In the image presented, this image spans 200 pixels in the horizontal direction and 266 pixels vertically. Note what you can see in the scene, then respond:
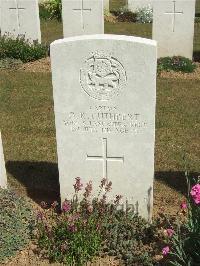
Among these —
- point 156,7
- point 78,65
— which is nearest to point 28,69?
point 156,7

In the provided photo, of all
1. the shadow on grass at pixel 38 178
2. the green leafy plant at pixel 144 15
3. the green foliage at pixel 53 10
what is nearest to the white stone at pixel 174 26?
the green leafy plant at pixel 144 15

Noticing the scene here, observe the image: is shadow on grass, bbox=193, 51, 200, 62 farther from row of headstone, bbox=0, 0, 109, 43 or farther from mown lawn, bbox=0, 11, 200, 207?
row of headstone, bbox=0, 0, 109, 43

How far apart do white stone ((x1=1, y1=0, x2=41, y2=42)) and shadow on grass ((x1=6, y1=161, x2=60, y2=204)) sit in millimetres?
5543

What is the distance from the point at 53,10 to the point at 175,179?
11855mm

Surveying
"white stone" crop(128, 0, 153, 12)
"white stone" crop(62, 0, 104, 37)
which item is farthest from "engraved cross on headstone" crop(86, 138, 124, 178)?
"white stone" crop(128, 0, 153, 12)

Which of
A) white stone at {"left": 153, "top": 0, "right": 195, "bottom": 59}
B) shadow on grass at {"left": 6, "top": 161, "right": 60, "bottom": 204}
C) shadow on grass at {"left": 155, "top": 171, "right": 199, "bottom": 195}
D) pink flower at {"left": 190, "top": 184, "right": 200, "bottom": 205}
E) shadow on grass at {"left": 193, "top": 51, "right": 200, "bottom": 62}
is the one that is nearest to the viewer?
pink flower at {"left": 190, "top": 184, "right": 200, "bottom": 205}

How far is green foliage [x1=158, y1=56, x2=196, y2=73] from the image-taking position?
10.2 meters

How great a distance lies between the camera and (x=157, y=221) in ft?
16.4

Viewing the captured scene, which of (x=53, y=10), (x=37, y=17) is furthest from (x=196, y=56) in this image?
(x=53, y=10)

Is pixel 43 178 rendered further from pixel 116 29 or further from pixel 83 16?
pixel 116 29

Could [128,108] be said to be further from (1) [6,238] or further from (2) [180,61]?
(2) [180,61]

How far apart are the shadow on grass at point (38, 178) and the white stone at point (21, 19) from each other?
554 centimetres

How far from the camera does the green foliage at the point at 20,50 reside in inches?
426

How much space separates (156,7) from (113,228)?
7126mm
